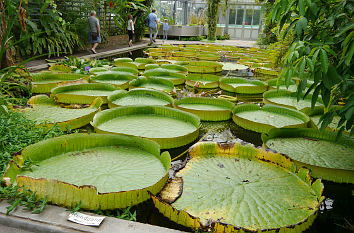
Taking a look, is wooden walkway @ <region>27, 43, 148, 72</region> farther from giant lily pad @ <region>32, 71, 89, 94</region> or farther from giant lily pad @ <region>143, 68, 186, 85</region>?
giant lily pad @ <region>143, 68, 186, 85</region>

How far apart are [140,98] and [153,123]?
1.09m

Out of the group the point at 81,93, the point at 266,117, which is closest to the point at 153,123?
the point at 266,117

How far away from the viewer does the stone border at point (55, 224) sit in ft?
4.56

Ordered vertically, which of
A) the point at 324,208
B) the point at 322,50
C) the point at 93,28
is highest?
the point at 93,28

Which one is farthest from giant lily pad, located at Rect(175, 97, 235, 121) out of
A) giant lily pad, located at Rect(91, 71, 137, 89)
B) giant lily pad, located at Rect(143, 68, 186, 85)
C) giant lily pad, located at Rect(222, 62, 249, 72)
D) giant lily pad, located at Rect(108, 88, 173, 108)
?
giant lily pad, located at Rect(222, 62, 249, 72)

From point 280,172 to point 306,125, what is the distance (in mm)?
1410

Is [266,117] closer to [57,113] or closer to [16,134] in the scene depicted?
[57,113]

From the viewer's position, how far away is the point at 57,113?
346 cm

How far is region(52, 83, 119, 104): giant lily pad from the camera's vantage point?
12.8 ft

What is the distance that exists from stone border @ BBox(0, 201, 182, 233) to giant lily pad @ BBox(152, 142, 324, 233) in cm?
32

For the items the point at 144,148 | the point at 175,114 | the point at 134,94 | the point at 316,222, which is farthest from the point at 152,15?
the point at 316,222

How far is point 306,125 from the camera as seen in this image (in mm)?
3377

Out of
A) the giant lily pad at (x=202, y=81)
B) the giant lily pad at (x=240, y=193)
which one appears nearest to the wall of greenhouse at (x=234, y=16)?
the giant lily pad at (x=202, y=81)

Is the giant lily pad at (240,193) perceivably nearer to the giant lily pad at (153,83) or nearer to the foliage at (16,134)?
the foliage at (16,134)
